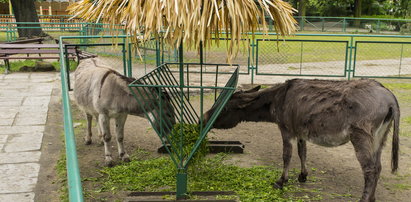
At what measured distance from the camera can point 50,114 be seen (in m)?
7.95

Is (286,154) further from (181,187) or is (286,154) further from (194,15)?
(194,15)

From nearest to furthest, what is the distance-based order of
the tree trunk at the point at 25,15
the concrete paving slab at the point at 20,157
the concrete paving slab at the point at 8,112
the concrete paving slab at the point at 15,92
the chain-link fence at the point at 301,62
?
1. the concrete paving slab at the point at 20,157
2. the concrete paving slab at the point at 8,112
3. the concrete paving slab at the point at 15,92
4. the chain-link fence at the point at 301,62
5. the tree trunk at the point at 25,15

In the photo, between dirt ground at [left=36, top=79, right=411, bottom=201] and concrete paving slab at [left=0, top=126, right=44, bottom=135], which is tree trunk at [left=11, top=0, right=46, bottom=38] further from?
concrete paving slab at [left=0, top=126, right=44, bottom=135]

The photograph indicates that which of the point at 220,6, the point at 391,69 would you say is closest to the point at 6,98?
the point at 220,6

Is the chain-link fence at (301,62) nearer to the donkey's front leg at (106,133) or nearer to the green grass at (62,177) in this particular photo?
the donkey's front leg at (106,133)

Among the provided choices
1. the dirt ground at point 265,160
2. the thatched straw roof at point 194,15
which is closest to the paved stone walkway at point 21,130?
the dirt ground at point 265,160

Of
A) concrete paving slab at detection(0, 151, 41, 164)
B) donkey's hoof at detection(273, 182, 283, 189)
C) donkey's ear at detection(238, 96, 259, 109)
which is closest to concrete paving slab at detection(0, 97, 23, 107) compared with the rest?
concrete paving slab at detection(0, 151, 41, 164)

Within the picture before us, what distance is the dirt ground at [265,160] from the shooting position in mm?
4754

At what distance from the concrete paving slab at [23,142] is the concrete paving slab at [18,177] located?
0.66m

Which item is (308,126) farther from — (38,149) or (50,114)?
(50,114)

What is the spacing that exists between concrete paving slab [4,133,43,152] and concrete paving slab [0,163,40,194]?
2.17 ft

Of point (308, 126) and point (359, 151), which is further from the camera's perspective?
point (308, 126)

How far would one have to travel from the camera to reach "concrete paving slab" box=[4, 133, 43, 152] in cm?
598

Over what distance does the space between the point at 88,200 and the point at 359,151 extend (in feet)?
9.86
